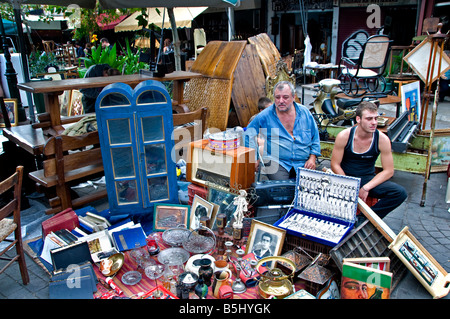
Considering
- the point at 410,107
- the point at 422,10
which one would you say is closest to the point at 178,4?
the point at 410,107

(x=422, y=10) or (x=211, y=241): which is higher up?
(x=422, y=10)

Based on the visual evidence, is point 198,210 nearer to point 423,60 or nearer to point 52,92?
point 52,92

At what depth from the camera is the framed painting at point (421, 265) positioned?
2.93 m

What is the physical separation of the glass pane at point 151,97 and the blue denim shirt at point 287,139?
3.68 ft

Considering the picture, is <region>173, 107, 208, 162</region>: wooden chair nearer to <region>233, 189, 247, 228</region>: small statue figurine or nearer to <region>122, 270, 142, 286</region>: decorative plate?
<region>233, 189, 247, 228</region>: small statue figurine

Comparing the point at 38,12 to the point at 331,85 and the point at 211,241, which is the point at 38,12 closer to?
the point at 331,85

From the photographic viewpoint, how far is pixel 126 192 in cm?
400

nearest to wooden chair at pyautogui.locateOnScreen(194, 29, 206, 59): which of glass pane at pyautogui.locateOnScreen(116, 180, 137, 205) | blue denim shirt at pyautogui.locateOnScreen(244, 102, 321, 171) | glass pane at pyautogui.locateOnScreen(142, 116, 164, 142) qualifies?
blue denim shirt at pyautogui.locateOnScreen(244, 102, 321, 171)

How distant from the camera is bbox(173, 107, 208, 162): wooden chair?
512 cm

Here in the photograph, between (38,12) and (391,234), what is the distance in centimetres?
1109

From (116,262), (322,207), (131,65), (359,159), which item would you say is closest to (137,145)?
(116,262)

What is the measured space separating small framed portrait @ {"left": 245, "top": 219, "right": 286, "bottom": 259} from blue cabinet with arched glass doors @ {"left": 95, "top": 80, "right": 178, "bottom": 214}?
1.27m

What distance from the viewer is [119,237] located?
3537 mm

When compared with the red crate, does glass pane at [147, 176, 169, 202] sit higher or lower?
higher
